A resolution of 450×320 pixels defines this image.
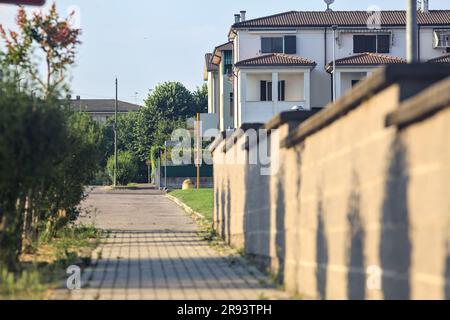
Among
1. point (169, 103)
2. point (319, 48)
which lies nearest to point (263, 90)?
point (319, 48)

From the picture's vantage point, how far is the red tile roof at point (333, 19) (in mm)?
64875

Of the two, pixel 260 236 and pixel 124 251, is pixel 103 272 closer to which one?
pixel 260 236

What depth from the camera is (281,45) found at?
65438 mm

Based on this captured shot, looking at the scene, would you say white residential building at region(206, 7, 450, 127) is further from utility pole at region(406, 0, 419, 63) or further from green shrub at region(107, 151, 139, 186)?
utility pole at region(406, 0, 419, 63)

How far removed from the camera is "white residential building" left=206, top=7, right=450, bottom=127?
211 ft

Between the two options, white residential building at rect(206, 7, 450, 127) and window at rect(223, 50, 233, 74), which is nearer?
white residential building at rect(206, 7, 450, 127)

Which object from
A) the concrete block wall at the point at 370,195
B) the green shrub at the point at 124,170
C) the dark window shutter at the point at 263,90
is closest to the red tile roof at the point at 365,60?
the dark window shutter at the point at 263,90

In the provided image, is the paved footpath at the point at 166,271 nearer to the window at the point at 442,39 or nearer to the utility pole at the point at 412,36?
the utility pole at the point at 412,36

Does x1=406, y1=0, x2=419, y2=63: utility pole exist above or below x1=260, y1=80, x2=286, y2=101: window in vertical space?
below

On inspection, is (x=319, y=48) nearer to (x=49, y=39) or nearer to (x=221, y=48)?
(x=221, y=48)

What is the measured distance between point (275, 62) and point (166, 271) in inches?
1957

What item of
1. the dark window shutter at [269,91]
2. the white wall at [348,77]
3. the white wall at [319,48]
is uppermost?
the white wall at [319,48]

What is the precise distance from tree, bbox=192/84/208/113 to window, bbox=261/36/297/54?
4637cm

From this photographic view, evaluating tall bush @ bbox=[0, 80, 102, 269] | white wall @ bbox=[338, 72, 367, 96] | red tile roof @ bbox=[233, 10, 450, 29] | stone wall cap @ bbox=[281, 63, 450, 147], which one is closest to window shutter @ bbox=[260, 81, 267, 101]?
red tile roof @ bbox=[233, 10, 450, 29]
